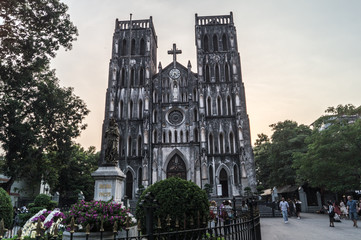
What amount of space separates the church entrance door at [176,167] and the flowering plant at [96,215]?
75.8ft

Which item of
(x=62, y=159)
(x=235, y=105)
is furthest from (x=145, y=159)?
(x=235, y=105)

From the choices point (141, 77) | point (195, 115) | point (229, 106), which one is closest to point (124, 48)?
point (141, 77)

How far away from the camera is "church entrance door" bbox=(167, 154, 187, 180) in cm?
2947

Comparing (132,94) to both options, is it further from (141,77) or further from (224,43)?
(224,43)

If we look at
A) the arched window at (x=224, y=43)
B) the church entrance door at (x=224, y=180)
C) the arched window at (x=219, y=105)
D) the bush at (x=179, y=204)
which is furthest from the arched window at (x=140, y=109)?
the bush at (x=179, y=204)

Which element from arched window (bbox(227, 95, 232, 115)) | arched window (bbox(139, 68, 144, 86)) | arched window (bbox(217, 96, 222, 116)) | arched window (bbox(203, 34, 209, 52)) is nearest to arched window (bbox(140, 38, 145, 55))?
arched window (bbox(139, 68, 144, 86))

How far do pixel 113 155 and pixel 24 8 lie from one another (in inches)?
275

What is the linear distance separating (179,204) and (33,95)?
18772 millimetres

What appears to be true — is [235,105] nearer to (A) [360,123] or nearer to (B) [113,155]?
(A) [360,123]

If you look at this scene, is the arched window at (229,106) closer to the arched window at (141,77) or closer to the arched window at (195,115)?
the arched window at (195,115)

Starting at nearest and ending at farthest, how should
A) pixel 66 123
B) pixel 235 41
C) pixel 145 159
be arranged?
1. pixel 66 123
2. pixel 145 159
3. pixel 235 41

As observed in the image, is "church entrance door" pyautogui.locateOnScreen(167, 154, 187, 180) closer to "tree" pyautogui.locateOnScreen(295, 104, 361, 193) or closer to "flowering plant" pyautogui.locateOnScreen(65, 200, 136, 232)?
"tree" pyautogui.locateOnScreen(295, 104, 361, 193)

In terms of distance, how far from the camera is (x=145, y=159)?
28.8m

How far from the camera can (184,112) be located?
31266 millimetres
